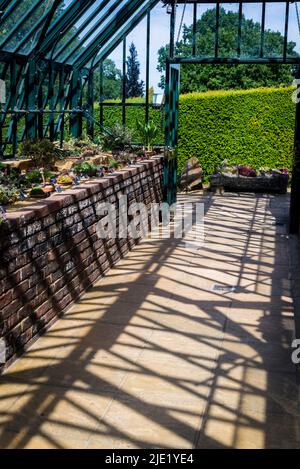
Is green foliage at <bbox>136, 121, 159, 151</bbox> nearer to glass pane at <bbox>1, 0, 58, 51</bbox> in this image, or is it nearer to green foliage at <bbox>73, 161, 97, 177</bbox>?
glass pane at <bbox>1, 0, 58, 51</bbox>

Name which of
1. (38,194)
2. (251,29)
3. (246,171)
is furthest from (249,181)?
(251,29)

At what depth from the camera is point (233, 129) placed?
17219 millimetres

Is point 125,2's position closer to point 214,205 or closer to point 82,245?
point 214,205

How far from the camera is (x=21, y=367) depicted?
486 cm

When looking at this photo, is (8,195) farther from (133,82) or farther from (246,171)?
(133,82)

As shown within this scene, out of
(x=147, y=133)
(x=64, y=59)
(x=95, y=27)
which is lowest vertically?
(x=147, y=133)

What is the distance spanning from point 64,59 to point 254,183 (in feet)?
21.5

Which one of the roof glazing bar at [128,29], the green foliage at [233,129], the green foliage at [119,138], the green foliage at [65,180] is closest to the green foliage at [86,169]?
the green foliage at [65,180]

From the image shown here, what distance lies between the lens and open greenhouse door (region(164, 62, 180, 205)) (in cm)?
1224

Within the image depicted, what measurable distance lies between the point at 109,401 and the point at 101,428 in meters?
0.38

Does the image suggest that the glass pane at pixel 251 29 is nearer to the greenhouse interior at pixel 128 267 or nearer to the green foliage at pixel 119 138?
the greenhouse interior at pixel 128 267

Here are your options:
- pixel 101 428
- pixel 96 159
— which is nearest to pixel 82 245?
pixel 101 428
